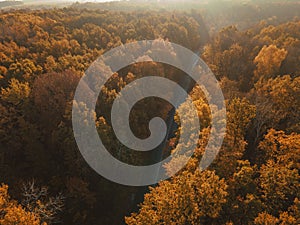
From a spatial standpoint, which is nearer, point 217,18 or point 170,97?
point 170,97

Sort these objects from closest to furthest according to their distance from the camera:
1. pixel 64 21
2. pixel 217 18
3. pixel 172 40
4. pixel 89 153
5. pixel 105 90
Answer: pixel 89 153, pixel 105 90, pixel 64 21, pixel 172 40, pixel 217 18

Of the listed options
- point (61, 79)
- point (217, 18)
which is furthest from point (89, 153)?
point (217, 18)

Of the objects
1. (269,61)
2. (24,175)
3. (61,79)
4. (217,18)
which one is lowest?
(24,175)

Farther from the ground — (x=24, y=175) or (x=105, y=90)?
(x=105, y=90)

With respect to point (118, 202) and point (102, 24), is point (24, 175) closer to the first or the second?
point (118, 202)

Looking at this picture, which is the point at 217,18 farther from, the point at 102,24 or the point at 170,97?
the point at 170,97

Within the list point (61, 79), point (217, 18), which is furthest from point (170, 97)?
point (217, 18)

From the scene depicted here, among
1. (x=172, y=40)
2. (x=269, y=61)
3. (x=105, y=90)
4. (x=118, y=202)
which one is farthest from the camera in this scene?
(x=172, y=40)
